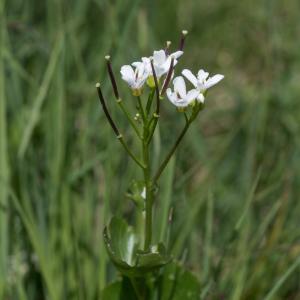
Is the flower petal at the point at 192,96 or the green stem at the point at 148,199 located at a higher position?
the flower petal at the point at 192,96

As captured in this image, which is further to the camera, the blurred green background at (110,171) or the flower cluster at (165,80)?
the blurred green background at (110,171)

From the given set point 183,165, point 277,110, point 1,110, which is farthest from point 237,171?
point 1,110

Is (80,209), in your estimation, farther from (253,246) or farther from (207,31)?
(207,31)

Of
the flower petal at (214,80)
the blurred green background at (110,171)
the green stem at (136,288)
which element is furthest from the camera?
the blurred green background at (110,171)

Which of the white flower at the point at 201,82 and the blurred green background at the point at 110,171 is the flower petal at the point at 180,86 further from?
the blurred green background at the point at 110,171

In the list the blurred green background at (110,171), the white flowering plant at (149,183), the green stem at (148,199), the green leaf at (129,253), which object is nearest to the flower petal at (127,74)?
the white flowering plant at (149,183)

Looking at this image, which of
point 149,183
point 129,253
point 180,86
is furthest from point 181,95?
point 129,253
